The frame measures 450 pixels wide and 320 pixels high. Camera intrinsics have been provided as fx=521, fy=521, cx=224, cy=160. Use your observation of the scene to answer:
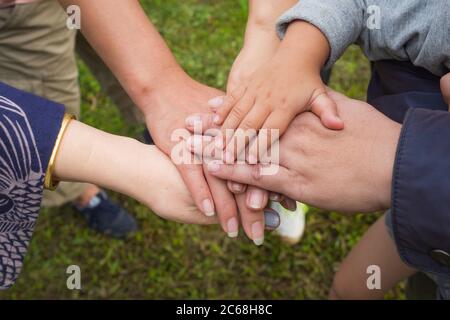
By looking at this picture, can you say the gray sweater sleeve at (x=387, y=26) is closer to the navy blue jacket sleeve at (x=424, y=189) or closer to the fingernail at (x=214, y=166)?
the navy blue jacket sleeve at (x=424, y=189)

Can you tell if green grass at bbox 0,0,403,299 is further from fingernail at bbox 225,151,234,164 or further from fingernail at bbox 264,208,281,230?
fingernail at bbox 225,151,234,164

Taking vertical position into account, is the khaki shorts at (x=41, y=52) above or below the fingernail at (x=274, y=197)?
above

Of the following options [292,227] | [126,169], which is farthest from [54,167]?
[292,227]

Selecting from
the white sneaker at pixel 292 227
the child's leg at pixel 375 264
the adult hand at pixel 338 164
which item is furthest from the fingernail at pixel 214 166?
the white sneaker at pixel 292 227

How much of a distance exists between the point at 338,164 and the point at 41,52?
98cm

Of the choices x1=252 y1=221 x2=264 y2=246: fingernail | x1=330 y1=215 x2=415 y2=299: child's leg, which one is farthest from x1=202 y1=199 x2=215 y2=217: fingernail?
x1=330 y1=215 x2=415 y2=299: child's leg

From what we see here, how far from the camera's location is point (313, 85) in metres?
1.10

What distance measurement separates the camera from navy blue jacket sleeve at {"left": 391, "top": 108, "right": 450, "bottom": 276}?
0.87m

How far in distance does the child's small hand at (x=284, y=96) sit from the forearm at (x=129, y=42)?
0.26 m

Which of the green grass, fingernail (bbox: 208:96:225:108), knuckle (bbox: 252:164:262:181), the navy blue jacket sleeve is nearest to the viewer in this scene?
the navy blue jacket sleeve

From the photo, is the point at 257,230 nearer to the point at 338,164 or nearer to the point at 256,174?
the point at 256,174

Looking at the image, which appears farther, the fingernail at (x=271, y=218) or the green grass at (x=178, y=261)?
the green grass at (x=178, y=261)

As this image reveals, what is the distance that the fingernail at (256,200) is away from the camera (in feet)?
3.73

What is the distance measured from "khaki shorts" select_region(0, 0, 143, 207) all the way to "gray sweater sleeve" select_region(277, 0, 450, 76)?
Result: 2.40 feet
